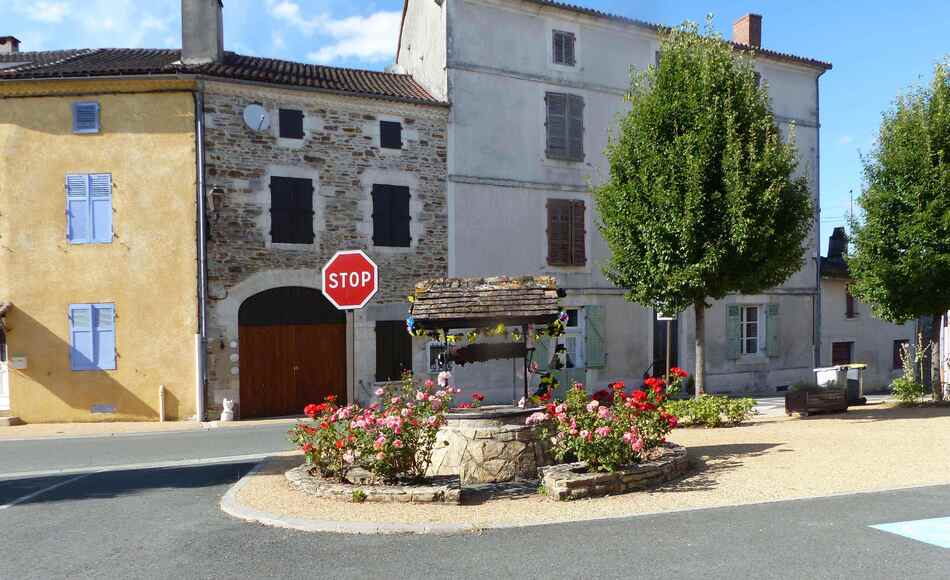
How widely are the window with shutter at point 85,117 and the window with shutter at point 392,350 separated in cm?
764

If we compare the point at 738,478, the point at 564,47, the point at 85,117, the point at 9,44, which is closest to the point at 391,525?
the point at 738,478

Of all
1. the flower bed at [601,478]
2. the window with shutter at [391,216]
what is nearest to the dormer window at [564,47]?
the window with shutter at [391,216]

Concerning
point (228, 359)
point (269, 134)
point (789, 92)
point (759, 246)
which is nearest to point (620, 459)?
point (759, 246)

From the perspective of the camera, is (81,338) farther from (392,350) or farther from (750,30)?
(750,30)

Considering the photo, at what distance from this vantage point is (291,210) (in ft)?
50.6

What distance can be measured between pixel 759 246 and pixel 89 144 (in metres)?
14.1

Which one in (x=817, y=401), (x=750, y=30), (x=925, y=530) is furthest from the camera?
(x=750, y=30)

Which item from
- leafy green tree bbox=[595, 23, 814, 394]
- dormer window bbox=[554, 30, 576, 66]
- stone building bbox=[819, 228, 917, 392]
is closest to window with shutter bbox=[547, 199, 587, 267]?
dormer window bbox=[554, 30, 576, 66]

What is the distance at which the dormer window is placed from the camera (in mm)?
17906

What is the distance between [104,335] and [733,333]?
1663cm

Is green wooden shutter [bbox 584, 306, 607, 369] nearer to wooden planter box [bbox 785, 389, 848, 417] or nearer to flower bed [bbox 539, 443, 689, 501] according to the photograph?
wooden planter box [bbox 785, 389, 848, 417]

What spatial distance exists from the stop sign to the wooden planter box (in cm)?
1023

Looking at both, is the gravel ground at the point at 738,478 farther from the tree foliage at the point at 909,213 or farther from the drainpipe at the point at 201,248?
the drainpipe at the point at 201,248

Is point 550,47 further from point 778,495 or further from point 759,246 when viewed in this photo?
point 778,495
